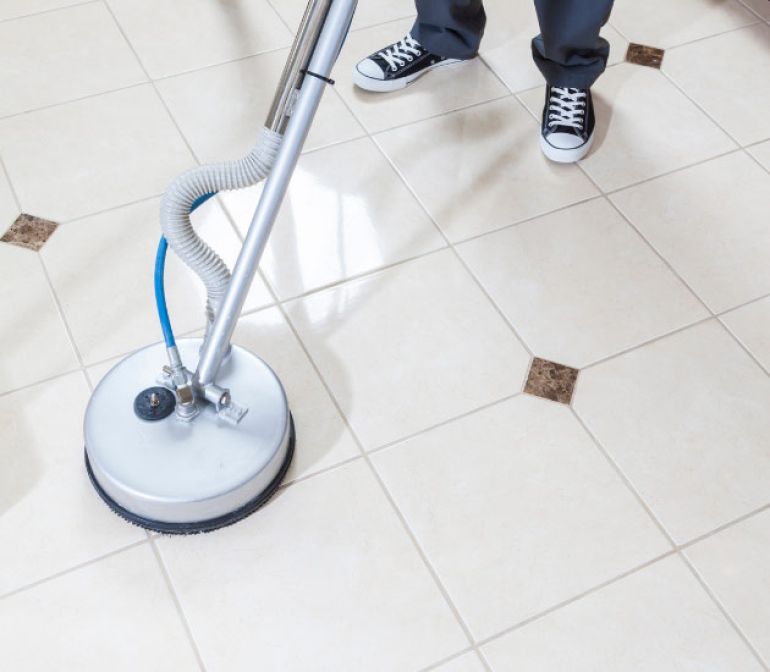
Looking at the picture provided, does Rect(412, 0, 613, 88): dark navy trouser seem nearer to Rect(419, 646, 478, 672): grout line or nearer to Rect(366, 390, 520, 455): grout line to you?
Rect(366, 390, 520, 455): grout line

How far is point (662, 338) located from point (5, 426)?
1.26 meters

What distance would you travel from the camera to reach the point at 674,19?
8.67ft

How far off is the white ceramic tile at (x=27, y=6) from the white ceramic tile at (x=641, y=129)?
1.27 meters

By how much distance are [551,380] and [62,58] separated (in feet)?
4.93

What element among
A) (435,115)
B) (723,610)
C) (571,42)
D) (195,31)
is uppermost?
(571,42)

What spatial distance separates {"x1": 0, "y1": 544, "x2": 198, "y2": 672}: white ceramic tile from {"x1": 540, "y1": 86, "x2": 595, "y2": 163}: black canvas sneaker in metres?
1.30

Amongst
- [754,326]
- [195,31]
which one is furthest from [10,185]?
[754,326]

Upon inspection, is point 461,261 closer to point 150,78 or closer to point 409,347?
point 409,347

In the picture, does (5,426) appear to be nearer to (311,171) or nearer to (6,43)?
(311,171)

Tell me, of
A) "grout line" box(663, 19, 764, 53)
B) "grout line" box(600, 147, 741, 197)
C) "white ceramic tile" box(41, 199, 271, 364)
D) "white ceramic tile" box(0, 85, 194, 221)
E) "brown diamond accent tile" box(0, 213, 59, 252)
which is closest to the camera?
"white ceramic tile" box(41, 199, 271, 364)

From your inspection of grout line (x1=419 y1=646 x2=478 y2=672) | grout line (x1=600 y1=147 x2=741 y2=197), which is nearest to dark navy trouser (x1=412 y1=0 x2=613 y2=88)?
grout line (x1=600 y1=147 x2=741 y2=197)

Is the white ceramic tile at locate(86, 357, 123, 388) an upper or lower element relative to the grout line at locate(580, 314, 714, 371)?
upper

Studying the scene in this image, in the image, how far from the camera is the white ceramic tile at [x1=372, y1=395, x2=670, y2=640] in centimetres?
155

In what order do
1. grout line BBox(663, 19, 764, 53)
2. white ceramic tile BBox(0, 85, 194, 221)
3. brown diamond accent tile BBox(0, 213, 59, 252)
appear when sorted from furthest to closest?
1. grout line BBox(663, 19, 764, 53)
2. white ceramic tile BBox(0, 85, 194, 221)
3. brown diamond accent tile BBox(0, 213, 59, 252)
